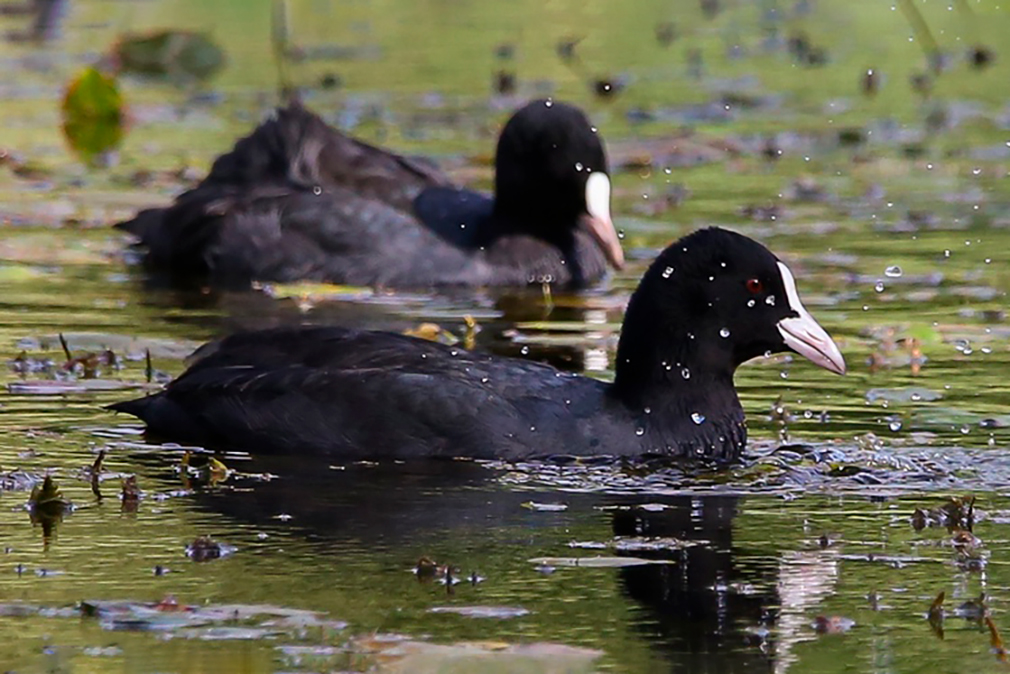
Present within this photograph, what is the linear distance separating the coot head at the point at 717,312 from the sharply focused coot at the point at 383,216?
3904 mm

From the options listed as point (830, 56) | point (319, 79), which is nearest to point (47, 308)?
point (319, 79)

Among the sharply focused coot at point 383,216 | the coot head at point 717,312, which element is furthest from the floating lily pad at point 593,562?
the sharply focused coot at point 383,216

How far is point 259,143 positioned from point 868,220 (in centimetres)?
343

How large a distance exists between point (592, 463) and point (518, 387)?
38cm

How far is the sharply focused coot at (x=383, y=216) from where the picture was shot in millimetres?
12445

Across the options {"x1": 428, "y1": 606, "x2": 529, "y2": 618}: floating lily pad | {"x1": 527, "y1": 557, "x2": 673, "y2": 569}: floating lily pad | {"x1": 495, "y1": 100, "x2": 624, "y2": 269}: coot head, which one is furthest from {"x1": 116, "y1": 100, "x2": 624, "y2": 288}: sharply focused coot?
{"x1": 428, "y1": 606, "x2": 529, "y2": 618}: floating lily pad

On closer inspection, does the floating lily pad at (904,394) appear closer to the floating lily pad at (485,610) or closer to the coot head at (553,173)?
the floating lily pad at (485,610)

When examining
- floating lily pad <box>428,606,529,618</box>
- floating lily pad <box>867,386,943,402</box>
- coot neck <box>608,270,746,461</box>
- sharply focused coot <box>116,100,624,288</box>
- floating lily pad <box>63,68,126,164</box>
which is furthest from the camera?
floating lily pad <box>63,68,126,164</box>

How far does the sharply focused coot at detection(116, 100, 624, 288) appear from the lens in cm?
1245

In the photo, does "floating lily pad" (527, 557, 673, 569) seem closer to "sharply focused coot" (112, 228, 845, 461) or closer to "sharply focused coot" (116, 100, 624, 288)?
"sharply focused coot" (112, 228, 845, 461)

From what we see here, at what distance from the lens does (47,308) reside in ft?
36.0

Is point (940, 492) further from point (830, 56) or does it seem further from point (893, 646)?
point (830, 56)

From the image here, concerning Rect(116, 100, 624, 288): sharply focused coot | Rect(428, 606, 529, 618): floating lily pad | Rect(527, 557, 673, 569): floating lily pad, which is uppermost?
Rect(116, 100, 624, 288): sharply focused coot

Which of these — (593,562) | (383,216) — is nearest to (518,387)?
(593,562)
